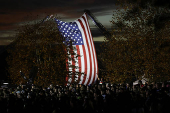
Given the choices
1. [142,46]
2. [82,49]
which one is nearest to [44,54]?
[82,49]

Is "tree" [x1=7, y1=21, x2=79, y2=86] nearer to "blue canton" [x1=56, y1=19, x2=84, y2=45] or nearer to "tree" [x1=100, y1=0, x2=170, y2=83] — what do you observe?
"blue canton" [x1=56, y1=19, x2=84, y2=45]

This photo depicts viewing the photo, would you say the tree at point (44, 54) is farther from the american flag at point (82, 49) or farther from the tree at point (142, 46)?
the tree at point (142, 46)

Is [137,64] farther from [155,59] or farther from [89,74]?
[89,74]

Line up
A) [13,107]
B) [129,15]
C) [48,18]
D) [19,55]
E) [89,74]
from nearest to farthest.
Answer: [13,107] → [129,15] → [89,74] → [19,55] → [48,18]

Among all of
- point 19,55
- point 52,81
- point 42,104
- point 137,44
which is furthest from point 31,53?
point 42,104

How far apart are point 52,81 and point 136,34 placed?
38.6ft

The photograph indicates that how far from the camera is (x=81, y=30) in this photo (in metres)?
35.0

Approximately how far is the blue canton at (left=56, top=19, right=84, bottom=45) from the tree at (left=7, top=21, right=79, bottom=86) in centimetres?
81

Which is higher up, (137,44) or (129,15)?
(129,15)

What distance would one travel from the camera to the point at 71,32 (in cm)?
3575

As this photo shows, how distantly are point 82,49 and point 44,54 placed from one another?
4.69 metres

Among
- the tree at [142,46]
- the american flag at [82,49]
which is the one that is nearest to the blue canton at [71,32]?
the american flag at [82,49]

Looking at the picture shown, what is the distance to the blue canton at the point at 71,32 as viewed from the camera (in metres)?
34.1

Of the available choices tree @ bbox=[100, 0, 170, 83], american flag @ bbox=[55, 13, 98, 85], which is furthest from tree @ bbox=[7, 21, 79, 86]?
tree @ bbox=[100, 0, 170, 83]
